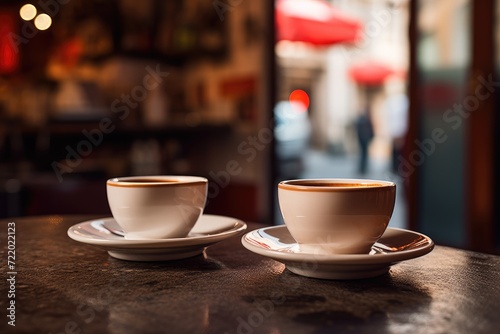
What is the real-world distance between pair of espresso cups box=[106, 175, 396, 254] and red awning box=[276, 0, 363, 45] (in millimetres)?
4529

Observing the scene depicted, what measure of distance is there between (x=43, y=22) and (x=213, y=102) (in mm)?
2065

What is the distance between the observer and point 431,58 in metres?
3.39

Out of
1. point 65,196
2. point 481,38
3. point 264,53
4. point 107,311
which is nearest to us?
point 107,311

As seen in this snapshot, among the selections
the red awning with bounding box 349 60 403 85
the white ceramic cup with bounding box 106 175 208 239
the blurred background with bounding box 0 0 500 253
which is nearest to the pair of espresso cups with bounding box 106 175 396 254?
the white ceramic cup with bounding box 106 175 208 239

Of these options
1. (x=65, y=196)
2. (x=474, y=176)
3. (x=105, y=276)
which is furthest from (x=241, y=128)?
(x=105, y=276)

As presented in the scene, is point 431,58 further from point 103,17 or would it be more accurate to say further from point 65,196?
point 103,17

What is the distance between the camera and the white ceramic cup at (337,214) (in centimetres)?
69

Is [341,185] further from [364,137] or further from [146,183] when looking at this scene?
[364,137]

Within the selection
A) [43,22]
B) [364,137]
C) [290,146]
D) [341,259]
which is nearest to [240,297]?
[341,259]

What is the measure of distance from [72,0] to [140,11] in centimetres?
71

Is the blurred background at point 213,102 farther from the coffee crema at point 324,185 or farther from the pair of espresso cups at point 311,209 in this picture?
the coffee crema at point 324,185

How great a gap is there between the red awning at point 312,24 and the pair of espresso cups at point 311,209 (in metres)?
4.53

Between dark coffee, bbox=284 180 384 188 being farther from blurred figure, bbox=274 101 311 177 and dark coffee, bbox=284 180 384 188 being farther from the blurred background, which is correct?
blurred figure, bbox=274 101 311 177

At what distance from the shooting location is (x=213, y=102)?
475cm
